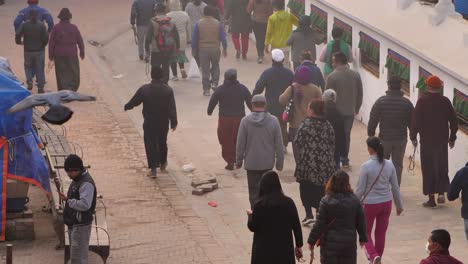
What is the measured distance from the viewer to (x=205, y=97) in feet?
77.3

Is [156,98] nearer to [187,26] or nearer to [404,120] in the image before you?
[404,120]

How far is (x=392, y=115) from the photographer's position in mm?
16531

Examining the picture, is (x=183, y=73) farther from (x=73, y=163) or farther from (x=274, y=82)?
(x=73, y=163)

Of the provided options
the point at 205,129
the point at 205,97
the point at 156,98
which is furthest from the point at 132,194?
the point at 205,97

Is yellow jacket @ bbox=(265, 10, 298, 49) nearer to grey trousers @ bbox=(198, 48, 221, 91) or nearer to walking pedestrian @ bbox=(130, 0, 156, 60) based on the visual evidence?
grey trousers @ bbox=(198, 48, 221, 91)

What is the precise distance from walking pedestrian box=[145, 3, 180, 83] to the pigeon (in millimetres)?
9012

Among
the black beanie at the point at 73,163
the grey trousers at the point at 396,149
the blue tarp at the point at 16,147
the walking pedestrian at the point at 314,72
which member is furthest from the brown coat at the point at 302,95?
the black beanie at the point at 73,163

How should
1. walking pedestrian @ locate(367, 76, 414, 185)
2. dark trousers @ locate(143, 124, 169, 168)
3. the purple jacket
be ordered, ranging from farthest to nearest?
1. the purple jacket
2. dark trousers @ locate(143, 124, 169, 168)
3. walking pedestrian @ locate(367, 76, 414, 185)

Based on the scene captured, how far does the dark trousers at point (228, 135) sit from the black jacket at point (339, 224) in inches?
249

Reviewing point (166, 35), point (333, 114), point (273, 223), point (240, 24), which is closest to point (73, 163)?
point (273, 223)

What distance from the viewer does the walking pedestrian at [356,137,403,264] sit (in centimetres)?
1348

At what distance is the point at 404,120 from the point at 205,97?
7.46 metres

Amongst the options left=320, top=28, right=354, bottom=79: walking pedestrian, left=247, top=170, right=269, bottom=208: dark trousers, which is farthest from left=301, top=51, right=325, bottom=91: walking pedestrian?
left=247, top=170, right=269, bottom=208: dark trousers

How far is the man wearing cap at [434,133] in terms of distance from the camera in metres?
16.1
